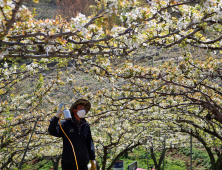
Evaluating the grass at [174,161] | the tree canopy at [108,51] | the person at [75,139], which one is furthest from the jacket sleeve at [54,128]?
the grass at [174,161]

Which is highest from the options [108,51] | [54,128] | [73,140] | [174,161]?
[108,51]

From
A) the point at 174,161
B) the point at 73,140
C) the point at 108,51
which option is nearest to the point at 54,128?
the point at 73,140

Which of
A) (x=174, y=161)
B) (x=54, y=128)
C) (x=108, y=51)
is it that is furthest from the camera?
(x=174, y=161)

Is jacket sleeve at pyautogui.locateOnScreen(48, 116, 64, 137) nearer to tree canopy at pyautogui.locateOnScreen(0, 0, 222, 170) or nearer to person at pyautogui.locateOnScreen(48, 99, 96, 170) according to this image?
person at pyautogui.locateOnScreen(48, 99, 96, 170)

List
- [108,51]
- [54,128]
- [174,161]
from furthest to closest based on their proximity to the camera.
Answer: [174,161]
[54,128]
[108,51]

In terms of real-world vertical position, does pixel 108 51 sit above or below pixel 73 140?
above

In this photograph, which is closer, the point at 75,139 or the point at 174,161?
the point at 75,139

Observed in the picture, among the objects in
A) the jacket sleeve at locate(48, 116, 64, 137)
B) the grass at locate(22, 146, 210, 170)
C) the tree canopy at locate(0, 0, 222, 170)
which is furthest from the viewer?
the grass at locate(22, 146, 210, 170)

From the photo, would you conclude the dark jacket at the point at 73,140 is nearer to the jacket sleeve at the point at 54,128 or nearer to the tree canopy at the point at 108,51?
the jacket sleeve at the point at 54,128

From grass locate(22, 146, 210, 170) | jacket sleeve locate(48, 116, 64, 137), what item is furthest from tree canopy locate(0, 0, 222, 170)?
grass locate(22, 146, 210, 170)

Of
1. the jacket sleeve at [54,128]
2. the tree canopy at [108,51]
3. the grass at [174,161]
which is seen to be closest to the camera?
the tree canopy at [108,51]

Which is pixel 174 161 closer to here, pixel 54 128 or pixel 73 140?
pixel 73 140

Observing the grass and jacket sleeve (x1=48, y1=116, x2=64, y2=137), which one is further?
the grass

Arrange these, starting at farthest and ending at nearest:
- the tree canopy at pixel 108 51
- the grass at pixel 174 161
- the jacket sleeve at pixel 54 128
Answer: the grass at pixel 174 161 → the jacket sleeve at pixel 54 128 → the tree canopy at pixel 108 51
